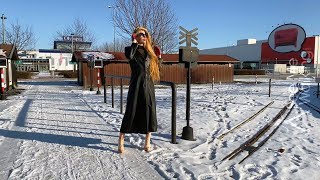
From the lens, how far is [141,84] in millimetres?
4672

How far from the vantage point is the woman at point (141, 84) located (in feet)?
15.1

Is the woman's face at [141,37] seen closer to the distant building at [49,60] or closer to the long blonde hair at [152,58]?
the long blonde hair at [152,58]

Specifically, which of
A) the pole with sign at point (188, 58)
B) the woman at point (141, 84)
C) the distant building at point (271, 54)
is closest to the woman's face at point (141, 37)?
the woman at point (141, 84)

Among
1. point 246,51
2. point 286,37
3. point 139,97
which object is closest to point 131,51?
point 139,97

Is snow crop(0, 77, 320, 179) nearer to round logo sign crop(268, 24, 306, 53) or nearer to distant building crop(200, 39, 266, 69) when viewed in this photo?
round logo sign crop(268, 24, 306, 53)

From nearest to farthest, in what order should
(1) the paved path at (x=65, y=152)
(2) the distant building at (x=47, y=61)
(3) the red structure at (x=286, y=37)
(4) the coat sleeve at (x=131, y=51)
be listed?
1. (1) the paved path at (x=65, y=152)
2. (4) the coat sleeve at (x=131, y=51)
3. (3) the red structure at (x=286, y=37)
4. (2) the distant building at (x=47, y=61)

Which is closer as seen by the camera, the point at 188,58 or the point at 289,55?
the point at 188,58

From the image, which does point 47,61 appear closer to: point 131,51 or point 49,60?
point 49,60

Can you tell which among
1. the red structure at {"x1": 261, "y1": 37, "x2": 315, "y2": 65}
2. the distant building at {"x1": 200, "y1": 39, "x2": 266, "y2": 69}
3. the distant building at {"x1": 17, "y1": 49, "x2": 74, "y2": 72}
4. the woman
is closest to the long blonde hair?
the woman

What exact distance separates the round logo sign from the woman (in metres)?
70.3

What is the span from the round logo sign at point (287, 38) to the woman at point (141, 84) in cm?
7028

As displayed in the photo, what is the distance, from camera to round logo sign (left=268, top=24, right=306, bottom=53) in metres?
67.9

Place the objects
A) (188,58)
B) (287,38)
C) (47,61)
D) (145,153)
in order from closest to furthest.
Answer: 1. (145,153)
2. (188,58)
3. (287,38)
4. (47,61)

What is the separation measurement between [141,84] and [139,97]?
8.0 inches
